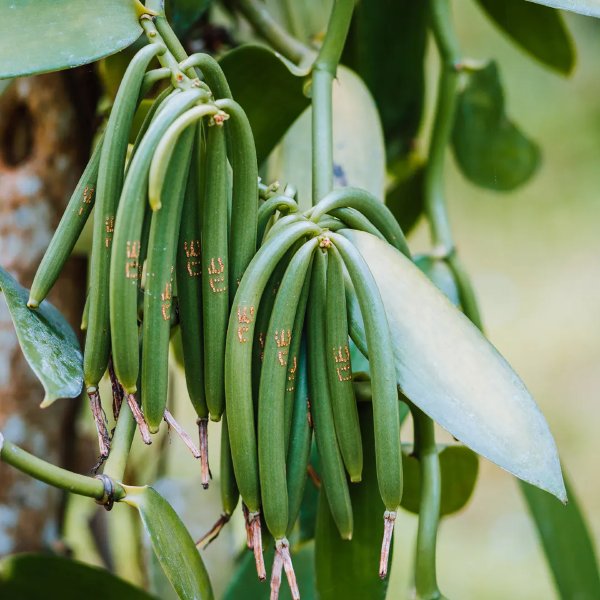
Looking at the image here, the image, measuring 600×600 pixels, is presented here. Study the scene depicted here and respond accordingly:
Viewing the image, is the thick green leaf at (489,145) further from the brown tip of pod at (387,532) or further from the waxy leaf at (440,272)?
the brown tip of pod at (387,532)

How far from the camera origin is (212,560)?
95cm

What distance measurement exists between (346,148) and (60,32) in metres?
0.25

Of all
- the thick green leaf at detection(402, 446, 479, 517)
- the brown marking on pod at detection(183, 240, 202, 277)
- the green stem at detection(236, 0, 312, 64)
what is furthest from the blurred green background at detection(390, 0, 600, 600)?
the brown marking on pod at detection(183, 240, 202, 277)

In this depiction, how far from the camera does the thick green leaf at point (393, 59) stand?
861 mm

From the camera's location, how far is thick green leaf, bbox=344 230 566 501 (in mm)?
434

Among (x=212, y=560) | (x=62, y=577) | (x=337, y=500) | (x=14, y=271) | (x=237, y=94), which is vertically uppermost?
(x=237, y=94)

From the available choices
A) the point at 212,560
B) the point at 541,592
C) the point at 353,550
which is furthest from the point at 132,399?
the point at 541,592

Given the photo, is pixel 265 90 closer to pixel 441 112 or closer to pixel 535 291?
pixel 441 112

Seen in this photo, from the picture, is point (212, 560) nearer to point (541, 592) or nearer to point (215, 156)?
point (215, 156)

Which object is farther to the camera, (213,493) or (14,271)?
(213,493)

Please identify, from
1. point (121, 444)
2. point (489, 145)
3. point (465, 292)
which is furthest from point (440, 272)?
point (121, 444)

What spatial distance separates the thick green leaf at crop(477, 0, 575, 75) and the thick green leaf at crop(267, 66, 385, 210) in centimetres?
28

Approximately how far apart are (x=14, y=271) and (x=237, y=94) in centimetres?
30

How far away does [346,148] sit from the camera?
2.10 feet
